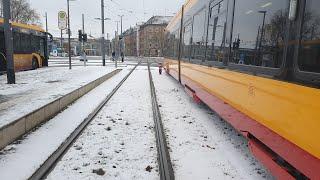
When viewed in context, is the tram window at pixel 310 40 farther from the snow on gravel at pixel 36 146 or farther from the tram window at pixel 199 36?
the tram window at pixel 199 36

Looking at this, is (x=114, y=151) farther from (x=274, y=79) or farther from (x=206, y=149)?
(x=274, y=79)

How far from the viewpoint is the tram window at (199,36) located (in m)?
8.98

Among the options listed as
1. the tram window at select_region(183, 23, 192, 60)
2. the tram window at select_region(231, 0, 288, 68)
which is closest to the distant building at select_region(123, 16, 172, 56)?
the tram window at select_region(183, 23, 192, 60)

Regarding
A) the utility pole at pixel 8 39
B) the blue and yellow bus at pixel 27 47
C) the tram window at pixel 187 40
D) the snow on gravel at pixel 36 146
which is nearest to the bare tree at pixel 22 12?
the blue and yellow bus at pixel 27 47

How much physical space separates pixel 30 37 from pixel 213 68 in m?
17.8

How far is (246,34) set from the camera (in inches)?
207

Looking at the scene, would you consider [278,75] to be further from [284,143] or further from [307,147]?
[307,147]

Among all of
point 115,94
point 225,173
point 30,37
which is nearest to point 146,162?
point 225,173

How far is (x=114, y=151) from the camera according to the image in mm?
5586

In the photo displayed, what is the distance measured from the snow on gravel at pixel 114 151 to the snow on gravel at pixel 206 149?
0.39 m

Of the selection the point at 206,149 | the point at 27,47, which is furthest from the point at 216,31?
the point at 27,47

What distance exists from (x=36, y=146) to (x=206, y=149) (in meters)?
2.65

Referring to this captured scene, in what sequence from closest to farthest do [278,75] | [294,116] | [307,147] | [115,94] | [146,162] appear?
[307,147] < [294,116] < [278,75] < [146,162] < [115,94]

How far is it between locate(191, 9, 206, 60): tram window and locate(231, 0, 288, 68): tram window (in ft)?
9.82
